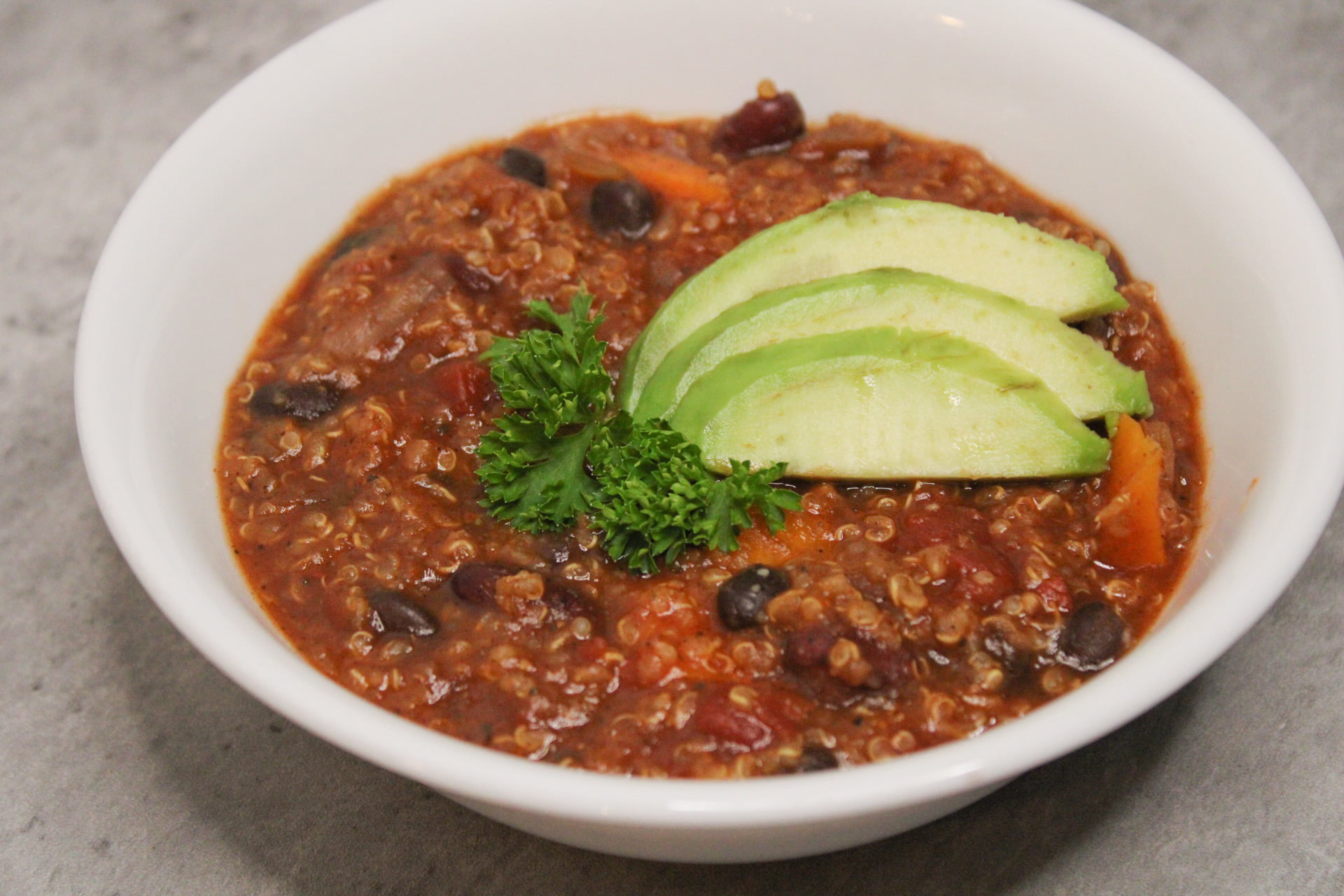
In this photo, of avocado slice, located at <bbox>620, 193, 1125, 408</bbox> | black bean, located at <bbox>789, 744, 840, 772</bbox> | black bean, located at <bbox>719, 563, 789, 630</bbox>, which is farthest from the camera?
avocado slice, located at <bbox>620, 193, 1125, 408</bbox>

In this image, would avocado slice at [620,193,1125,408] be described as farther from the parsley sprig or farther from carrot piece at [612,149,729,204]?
carrot piece at [612,149,729,204]

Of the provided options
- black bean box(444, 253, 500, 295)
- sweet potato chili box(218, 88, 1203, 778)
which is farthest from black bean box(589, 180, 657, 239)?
black bean box(444, 253, 500, 295)

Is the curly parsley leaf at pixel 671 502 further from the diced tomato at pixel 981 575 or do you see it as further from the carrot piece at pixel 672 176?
the carrot piece at pixel 672 176

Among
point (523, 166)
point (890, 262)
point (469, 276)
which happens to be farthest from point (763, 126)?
point (469, 276)

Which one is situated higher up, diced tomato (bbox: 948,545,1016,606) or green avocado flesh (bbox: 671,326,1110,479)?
green avocado flesh (bbox: 671,326,1110,479)

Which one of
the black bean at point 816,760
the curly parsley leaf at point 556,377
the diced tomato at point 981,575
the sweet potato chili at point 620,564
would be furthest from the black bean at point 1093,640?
the curly parsley leaf at point 556,377

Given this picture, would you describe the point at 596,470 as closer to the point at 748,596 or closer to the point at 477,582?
the point at 477,582

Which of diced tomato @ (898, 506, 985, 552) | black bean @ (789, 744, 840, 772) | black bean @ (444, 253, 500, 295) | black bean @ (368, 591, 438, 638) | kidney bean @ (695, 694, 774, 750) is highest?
diced tomato @ (898, 506, 985, 552)

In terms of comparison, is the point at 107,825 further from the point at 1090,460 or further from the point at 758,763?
the point at 1090,460
